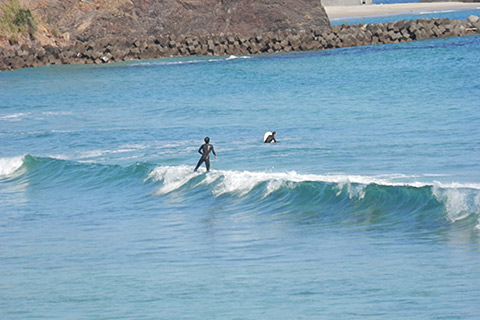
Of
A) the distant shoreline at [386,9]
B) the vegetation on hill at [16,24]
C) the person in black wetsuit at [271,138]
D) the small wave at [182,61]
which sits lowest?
the distant shoreline at [386,9]

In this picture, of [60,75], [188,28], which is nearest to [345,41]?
[188,28]

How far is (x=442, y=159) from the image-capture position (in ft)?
76.7

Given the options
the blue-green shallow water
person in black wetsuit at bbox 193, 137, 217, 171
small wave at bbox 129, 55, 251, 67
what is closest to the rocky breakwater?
small wave at bbox 129, 55, 251, 67

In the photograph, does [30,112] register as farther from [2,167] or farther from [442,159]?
[442,159]

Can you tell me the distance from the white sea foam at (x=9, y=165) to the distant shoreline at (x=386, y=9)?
99.9 m

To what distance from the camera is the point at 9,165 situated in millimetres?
27328

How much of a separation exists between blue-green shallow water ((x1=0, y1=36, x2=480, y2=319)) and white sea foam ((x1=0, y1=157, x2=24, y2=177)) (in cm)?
11

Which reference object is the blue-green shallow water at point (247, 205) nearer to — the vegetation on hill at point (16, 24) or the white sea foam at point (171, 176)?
the white sea foam at point (171, 176)

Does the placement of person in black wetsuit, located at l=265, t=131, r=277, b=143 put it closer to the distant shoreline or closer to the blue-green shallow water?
the blue-green shallow water

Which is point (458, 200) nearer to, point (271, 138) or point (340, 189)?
point (340, 189)

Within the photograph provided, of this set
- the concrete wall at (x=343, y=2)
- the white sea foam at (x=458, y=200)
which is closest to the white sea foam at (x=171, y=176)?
the white sea foam at (x=458, y=200)

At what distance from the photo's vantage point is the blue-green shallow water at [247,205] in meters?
13.1

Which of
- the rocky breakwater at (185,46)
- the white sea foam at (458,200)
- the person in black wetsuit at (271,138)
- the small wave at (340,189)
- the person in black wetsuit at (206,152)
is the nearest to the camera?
the white sea foam at (458,200)

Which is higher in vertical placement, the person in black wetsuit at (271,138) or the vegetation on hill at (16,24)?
the vegetation on hill at (16,24)
